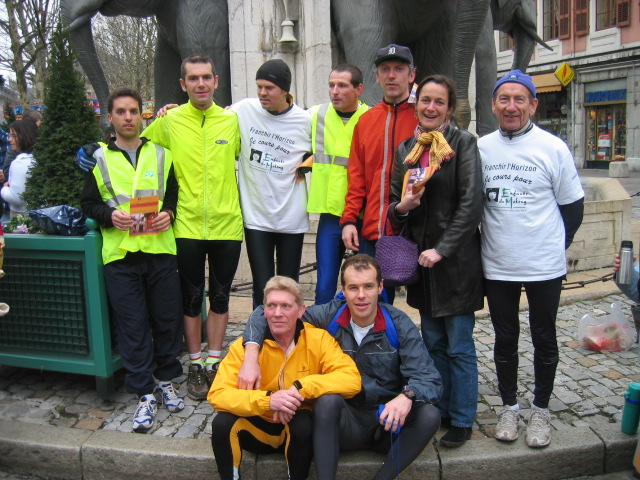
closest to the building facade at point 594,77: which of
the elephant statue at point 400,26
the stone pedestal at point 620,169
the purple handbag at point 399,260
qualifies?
the stone pedestal at point 620,169

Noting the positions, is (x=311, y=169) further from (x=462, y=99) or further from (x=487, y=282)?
(x=462, y=99)

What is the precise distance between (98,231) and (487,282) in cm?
217

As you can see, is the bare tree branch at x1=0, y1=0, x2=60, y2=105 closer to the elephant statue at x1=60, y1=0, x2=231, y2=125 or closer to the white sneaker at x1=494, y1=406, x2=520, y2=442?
the elephant statue at x1=60, y1=0, x2=231, y2=125

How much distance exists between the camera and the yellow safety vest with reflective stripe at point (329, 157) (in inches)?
142

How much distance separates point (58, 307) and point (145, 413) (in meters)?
0.88

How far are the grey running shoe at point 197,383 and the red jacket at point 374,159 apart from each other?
4.27ft

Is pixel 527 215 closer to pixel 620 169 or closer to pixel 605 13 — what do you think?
pixel 620 169

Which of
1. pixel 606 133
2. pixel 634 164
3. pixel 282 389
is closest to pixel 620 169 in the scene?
pixel 634 164

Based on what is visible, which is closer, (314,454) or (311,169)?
(314,454)

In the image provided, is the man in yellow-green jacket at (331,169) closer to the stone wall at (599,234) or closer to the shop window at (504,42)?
the stone wall at (599,234)

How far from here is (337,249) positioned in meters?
3.71

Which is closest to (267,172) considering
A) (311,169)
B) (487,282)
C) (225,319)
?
(311,169)

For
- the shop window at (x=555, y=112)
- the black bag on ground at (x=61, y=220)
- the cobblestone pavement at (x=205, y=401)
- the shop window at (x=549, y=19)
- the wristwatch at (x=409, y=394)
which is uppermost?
the shop window at (x=549, y=19)

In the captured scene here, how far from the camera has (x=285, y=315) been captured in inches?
116
